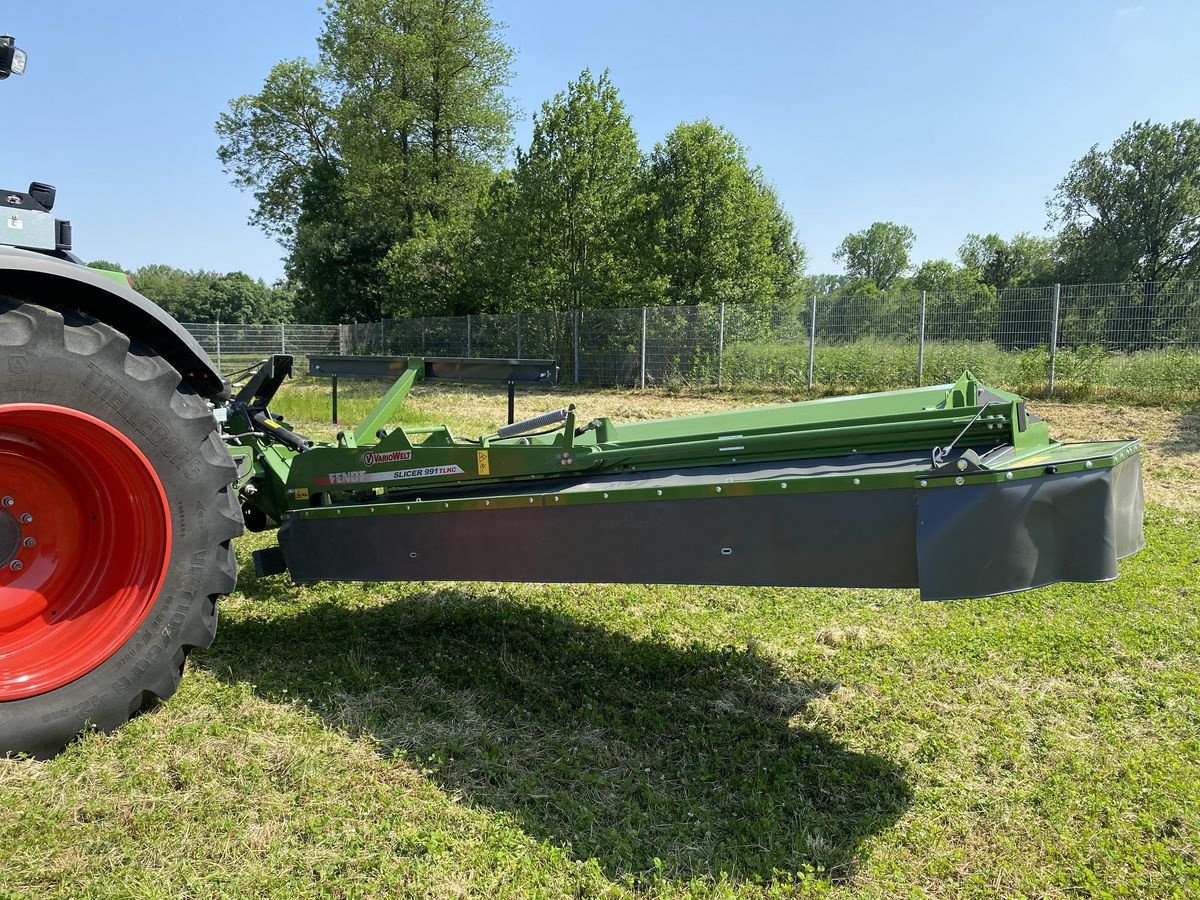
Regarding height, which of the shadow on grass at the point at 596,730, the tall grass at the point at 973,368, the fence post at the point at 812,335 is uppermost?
the fence post at the point at 812,335

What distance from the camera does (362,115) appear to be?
87.7ft

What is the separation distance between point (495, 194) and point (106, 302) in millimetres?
20033

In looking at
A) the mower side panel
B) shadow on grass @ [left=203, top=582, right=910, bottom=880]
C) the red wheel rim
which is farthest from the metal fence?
the red wheel rim

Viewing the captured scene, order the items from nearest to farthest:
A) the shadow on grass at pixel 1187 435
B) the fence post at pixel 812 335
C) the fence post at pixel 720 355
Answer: the shadow on grass at pixel 1187 435
the fence post at pixel 812 335
the fence post at pixel 720 355

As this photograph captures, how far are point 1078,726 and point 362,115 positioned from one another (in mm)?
28900

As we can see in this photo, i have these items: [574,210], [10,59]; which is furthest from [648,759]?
[574,210]

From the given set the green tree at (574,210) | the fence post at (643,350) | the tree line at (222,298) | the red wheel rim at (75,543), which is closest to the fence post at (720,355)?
the fence post at (643,350)

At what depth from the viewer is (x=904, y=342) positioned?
13.3 meters

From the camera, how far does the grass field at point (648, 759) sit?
6.64 ft

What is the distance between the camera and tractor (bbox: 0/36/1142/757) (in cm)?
216

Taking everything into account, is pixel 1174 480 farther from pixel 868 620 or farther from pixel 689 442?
pixel 689 442

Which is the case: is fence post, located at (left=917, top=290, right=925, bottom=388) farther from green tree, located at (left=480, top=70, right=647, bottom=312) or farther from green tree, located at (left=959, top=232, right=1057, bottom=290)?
green tree, located at (left=959, top=232, right=1057, bottom=290)

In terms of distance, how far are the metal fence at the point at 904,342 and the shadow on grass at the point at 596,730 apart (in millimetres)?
10815

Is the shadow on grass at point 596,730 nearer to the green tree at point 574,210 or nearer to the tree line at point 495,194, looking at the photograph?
the tree line at point 495,194
